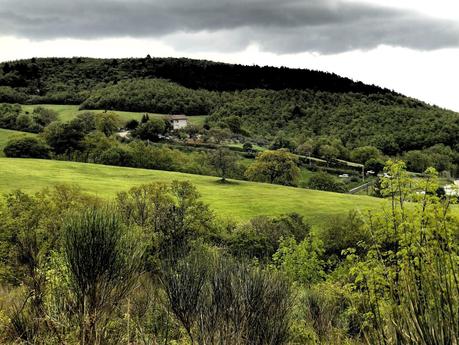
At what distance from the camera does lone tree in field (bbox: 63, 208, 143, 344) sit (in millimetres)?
11289

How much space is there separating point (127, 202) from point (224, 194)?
4441 centimetres

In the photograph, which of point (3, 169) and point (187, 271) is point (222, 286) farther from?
point (3, 169)

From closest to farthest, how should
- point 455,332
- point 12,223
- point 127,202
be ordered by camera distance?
point 455,332
point 12,223
point 127,202

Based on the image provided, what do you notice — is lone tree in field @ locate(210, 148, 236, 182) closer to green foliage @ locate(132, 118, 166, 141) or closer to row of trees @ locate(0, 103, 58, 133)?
green foliage @ locate(132, 118, 166, 141)

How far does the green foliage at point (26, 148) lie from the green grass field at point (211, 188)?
377 inches

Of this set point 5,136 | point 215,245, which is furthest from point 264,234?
point 5,136

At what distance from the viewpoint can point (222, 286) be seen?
501 inches

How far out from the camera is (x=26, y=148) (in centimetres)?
11781

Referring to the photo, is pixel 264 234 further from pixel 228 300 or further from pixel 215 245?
pixel 228 300

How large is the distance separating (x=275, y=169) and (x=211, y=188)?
25526 mm

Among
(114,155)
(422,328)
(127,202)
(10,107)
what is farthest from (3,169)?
(422,328)

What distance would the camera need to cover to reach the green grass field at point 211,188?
8550cm

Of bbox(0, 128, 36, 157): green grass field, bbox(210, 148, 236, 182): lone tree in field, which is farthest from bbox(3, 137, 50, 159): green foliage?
bbox(210, 148, 236, 182): lone tree in field

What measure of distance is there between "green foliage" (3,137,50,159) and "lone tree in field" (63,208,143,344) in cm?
11683
